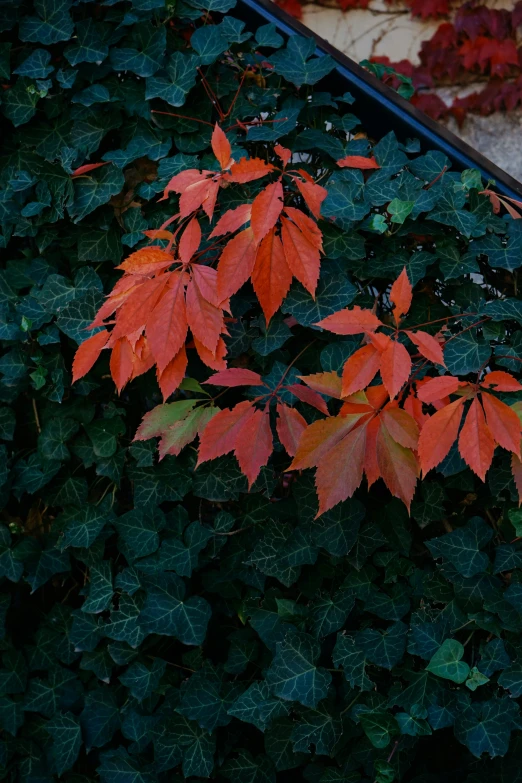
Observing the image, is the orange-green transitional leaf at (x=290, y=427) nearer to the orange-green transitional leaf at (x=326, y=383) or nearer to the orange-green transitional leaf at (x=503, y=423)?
the orange-green transitional leaf at (x=326, y=383)

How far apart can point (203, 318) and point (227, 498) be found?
359mm

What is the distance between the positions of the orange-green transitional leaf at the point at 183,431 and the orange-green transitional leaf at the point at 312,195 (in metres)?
0.36

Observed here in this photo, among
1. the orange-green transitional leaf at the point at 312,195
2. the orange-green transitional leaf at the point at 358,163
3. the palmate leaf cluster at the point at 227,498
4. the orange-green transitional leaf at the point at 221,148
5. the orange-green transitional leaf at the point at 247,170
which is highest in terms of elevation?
the orange-green transitional leaf at the point at 221,148

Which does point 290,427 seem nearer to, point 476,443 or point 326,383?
point 326,383

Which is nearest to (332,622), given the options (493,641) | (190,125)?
(493,641)

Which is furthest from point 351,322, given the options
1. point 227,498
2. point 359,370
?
point 227,498

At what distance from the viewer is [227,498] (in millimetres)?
1448

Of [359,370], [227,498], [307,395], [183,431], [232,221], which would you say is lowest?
[227,498]

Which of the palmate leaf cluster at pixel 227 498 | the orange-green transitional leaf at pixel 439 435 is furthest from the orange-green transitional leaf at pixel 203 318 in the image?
the orange-green transitional leaf at pixel 439 435

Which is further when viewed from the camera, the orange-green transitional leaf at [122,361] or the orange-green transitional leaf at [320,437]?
the orange-green transitional leaf at [122,361]

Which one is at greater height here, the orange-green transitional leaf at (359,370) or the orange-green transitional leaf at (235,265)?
the orange-green transitional leaf at (235,265)

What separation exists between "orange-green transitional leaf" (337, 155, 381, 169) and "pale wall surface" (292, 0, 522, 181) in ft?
7.40

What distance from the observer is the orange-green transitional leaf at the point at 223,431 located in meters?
1.26

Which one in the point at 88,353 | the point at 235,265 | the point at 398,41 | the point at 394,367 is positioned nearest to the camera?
the point at 394,367
